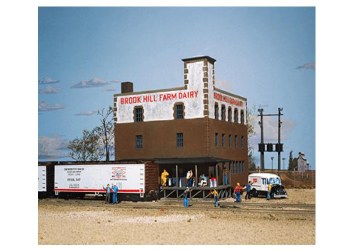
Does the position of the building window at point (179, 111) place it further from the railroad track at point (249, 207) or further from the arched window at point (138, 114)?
the railroad track at point (249, 207)

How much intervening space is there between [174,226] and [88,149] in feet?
84.4

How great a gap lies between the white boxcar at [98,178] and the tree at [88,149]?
5954 millimetres

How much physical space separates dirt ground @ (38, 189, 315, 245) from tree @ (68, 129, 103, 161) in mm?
15490

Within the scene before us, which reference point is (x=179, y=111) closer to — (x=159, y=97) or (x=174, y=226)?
(x=159, y=97)

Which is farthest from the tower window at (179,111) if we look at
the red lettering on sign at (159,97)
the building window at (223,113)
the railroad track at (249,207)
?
the railroad track at (249,207)

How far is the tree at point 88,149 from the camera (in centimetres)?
4499

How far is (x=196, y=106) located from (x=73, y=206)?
12.5 meters

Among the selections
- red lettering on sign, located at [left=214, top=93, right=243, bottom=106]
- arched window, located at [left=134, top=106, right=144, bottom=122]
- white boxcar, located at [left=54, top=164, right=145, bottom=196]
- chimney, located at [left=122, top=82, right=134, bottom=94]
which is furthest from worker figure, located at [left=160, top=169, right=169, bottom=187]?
chimney, located at [left=122, top=82, right=134, bottom=94]

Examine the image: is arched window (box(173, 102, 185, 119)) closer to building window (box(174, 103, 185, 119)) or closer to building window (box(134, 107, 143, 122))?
building window (box(174, 103, 185, 119))

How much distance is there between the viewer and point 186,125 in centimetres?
3953

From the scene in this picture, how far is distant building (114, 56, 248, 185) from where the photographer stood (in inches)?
1519

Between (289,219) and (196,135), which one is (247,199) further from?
(289,219)

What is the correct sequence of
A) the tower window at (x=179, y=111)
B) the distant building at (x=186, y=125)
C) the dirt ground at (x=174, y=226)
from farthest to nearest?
the tower window at (x=179, y=111) → the distant building at (x=186, y=125) → the dirt ground at (x=174, y=226)
